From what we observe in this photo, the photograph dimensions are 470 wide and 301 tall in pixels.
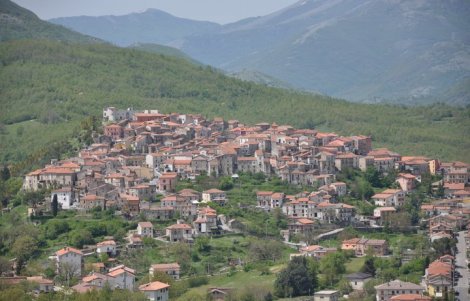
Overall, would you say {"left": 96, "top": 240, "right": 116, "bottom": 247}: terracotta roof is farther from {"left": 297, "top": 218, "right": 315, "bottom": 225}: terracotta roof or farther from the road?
the road

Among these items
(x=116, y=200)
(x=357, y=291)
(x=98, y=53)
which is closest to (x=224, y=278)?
(x=357, y=291)

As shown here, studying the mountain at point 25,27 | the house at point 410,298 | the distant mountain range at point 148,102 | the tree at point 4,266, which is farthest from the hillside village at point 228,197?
the mountain at point 25,27

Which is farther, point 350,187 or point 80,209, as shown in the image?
point 350,187

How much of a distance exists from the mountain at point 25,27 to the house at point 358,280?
82767mm

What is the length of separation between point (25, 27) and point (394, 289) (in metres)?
95.7

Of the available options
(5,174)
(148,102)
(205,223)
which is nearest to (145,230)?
(205,223)

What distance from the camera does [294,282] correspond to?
160ft

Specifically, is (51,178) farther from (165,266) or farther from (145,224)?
(165,266)

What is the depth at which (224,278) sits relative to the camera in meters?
51.8

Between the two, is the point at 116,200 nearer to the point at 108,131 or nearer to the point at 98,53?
the point at 108,131

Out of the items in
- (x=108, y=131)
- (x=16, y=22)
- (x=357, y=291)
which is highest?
(x=16, y=22)

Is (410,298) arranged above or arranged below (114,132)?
below

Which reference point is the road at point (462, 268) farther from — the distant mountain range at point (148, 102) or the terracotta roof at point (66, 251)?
the distant mountain range at point (148, 102)

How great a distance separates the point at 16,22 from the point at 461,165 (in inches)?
3026
